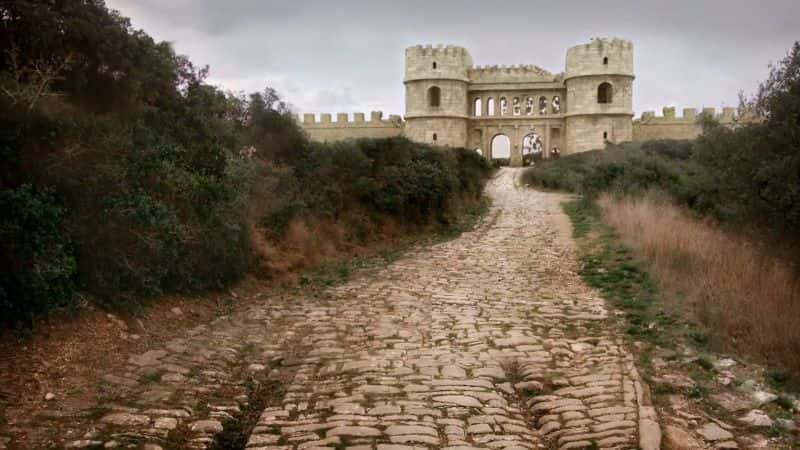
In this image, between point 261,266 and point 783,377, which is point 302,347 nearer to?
point 261,266

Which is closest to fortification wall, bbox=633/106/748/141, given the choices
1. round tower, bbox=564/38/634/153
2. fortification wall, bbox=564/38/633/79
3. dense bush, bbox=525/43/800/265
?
round tower, bbox=564/38/634/153

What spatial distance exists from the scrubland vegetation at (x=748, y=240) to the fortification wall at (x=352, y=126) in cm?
3478

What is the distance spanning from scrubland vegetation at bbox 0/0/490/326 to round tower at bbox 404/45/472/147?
32.7 meters

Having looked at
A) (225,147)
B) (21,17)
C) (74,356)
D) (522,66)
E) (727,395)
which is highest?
(522,66)

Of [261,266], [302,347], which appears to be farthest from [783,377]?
[261,266]

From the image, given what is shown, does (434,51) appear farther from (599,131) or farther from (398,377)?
(398,377)

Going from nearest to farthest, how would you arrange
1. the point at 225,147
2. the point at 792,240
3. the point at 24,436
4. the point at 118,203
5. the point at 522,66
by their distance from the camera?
the point at 24,436
the point at 118,203
the point at 792,240
the point at 225,147
the point at 522,66

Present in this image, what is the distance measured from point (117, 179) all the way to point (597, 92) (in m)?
40.5

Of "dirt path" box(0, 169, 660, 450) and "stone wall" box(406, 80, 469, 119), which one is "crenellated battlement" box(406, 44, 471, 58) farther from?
"dirt path" box(0, 169, 660, 450)

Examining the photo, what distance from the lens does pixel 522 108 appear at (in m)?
46.0

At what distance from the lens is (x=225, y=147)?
9.86 m

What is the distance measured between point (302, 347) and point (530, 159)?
41.2 m

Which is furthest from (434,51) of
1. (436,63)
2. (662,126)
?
(662,126)

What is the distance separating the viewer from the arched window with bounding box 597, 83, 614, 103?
43.4 metres
